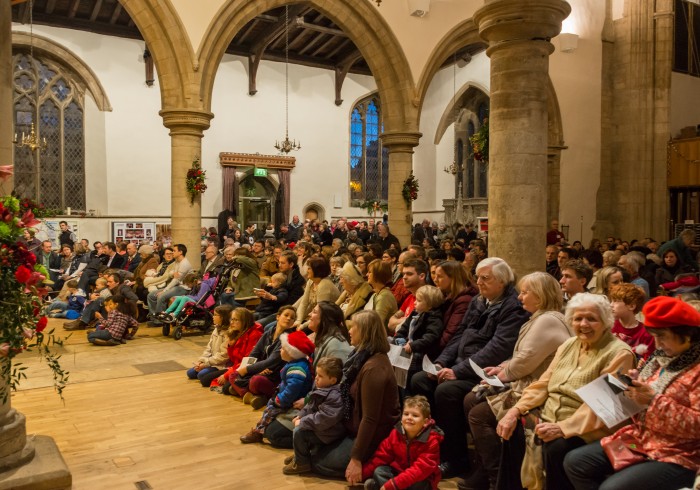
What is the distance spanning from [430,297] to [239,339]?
7.62ft

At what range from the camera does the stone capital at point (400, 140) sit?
40.4 feet

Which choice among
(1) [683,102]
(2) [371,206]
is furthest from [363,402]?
(2) [371,206]

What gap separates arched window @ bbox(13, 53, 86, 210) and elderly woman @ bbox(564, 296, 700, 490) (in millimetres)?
15296

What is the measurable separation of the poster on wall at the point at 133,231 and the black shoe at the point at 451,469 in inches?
523

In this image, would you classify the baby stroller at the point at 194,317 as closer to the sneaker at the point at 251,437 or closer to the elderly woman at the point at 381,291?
the elderly woman at the point at 381,291

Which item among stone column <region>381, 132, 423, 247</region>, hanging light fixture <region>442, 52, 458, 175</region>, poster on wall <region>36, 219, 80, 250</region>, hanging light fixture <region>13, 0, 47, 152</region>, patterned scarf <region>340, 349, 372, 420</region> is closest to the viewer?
patterned scarf <region>340, 349, 372, 420</region>

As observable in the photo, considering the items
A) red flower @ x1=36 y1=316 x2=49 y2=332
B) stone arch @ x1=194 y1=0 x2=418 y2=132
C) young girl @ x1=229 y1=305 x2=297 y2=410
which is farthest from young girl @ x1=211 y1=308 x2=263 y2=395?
stone arch @ x1=194 y1=0 x2=418 y2=132

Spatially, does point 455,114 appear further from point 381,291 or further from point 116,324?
point 381,291

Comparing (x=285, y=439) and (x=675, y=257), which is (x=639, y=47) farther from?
(x=285, y=439)

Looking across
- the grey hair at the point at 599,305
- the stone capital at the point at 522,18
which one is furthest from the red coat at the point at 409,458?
the stone capital at the point at 522,18

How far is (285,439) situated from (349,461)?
2.65 ft

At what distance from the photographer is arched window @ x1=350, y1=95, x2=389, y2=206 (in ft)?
64.7

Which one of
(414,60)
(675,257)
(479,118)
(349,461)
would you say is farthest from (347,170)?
(349,461)

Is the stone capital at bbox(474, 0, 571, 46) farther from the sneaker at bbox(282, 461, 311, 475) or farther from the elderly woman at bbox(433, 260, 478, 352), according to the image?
the sneaker at bbox(282, 461, 311, 475)
